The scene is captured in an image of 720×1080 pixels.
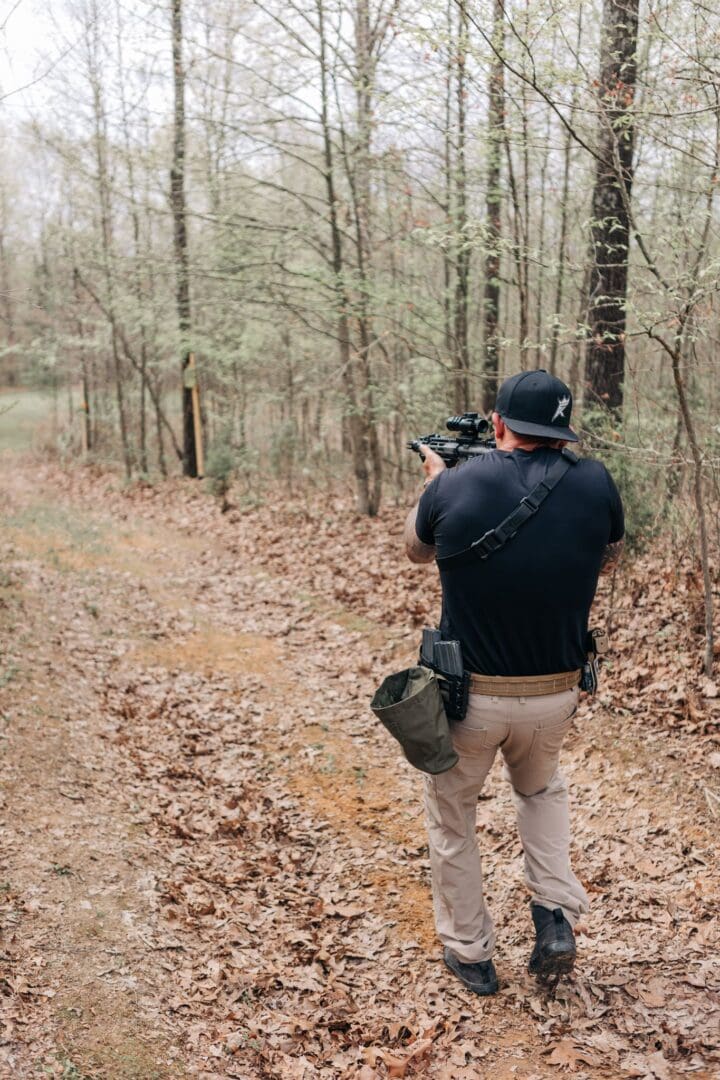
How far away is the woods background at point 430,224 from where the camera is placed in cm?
675

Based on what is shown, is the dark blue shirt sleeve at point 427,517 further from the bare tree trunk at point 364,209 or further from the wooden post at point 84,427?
→ the wooden post at point 84,427

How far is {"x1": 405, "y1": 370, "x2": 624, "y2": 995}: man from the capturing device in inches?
130

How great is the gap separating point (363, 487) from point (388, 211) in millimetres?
4399

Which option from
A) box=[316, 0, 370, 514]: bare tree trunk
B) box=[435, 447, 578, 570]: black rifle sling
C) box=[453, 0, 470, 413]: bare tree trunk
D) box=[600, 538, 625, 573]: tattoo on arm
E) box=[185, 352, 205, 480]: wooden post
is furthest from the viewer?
box=[185, 352, 205, 480]: wooden post

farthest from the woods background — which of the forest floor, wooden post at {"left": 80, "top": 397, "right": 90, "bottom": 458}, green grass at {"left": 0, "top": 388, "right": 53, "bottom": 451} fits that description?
green grass at {"left": 0, "top": 388, "right": 53, "bottom": 451}

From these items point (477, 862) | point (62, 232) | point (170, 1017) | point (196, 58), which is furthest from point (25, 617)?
point (62, 232)

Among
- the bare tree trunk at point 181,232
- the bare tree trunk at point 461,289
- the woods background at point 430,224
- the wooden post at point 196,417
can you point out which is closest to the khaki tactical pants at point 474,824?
the woods background at point 430,224

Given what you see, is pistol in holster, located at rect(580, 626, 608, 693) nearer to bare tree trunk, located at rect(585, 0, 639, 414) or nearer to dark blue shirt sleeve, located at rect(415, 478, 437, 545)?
dark blue shirt sleeve, located at rect(415, 478, 437, 545)

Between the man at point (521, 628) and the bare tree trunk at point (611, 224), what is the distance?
163 inches

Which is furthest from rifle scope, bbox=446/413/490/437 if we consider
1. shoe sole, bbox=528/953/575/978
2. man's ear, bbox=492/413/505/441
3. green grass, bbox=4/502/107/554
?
green grass, bbox=4/502/107/554

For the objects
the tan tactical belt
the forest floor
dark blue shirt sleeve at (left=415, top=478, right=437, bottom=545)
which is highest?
dark blue shirt sleeve at (left=415, top=478, right=437, bottom=545)

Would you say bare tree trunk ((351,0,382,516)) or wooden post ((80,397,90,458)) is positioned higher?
bare tree trunk ((351,0,382,516))

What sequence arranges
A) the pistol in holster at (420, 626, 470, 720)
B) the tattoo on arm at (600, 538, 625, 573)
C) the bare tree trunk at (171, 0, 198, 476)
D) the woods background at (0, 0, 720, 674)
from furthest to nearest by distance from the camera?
the bare tree trunk at (171, 0, 198, 476) → the woods background at (0, 0, 720, 674) → the tattoo on arm at (600, 538, 625, 573) → the pistol in holster at (420, 626, 470, 720)

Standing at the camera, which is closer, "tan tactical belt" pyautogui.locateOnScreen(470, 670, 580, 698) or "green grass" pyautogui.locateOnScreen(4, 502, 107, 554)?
"tan tactical belt" pyautogui.locateOnScreen(470, 670, 580, 698)
